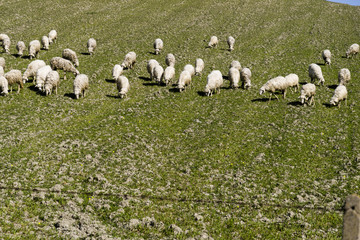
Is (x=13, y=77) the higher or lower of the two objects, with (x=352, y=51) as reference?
lower

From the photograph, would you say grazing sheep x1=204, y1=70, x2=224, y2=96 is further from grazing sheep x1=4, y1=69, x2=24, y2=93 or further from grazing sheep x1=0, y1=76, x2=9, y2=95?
grazing sheep x1=0, y1=76, x2=9, y2=95

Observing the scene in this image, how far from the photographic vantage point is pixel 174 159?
1476cm

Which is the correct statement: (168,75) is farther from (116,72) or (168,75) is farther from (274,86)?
(274,86)

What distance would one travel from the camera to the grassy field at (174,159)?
32.9 feet

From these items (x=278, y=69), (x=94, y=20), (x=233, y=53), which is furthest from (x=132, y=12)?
(x=278, y=69)

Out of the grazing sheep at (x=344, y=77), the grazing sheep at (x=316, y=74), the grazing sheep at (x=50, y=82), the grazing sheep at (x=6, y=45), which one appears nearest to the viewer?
the grazing sheep at (x=50, y=82)

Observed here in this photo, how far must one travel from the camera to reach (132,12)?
2133 inches

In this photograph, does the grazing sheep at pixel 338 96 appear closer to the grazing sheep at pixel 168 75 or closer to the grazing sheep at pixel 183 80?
the grazing sheep at pixel 183 80

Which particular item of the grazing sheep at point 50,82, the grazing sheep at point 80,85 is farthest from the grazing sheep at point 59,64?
the grazing sheep at point 80,85

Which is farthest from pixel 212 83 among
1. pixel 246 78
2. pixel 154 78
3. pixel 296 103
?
pixel 296 103

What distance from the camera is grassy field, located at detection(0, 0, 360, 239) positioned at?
1002cm

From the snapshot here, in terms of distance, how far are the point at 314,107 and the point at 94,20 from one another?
40.6 metres

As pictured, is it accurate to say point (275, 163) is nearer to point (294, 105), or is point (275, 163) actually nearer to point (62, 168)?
point (294, 105)

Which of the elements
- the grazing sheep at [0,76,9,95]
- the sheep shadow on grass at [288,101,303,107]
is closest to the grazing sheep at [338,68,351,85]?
the sheep shadow on grass at [288,101,303,107]
